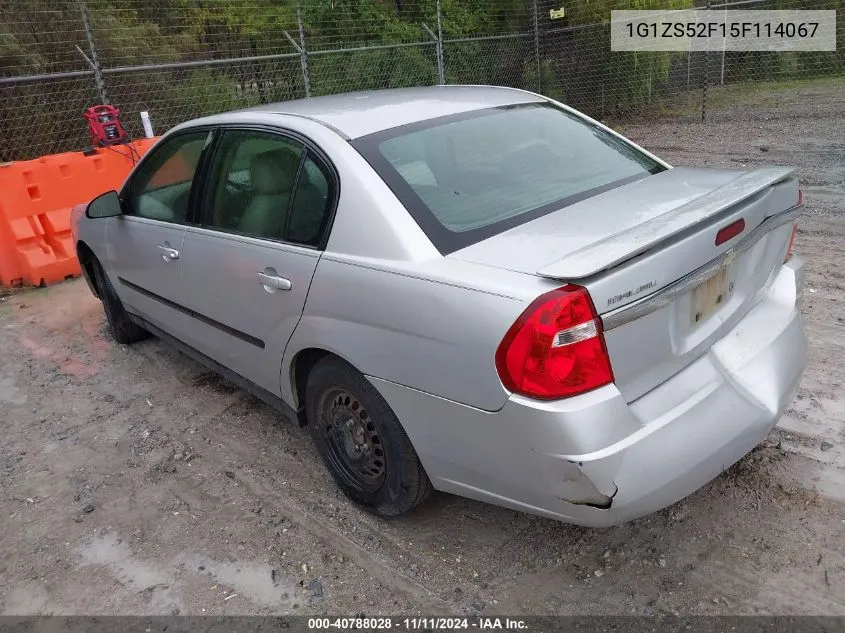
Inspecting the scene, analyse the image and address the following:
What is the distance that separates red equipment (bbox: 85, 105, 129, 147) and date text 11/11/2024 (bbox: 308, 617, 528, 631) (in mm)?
6371

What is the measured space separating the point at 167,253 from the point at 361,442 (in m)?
1.69

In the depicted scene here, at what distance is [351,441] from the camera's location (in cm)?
295

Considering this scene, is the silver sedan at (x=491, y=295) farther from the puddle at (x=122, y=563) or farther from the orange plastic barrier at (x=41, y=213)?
the orange plastic barrier at (x=41, y=213)

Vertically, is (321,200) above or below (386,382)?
above

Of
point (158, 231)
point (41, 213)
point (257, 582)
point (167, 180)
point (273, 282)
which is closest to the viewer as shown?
point (257, 582)

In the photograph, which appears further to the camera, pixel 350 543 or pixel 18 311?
pixel 18 311

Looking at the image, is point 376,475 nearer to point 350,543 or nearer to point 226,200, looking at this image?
point 350,543

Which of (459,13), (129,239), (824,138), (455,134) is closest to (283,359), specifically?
(455,134)

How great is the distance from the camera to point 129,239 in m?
4.24

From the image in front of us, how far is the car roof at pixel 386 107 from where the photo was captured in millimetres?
3021

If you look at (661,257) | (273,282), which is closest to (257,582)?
(273,282)

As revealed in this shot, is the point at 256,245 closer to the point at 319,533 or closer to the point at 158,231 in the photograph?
the point at 158,231

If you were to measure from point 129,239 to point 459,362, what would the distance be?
112 inches

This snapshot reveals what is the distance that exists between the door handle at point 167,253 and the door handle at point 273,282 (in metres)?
0.87
